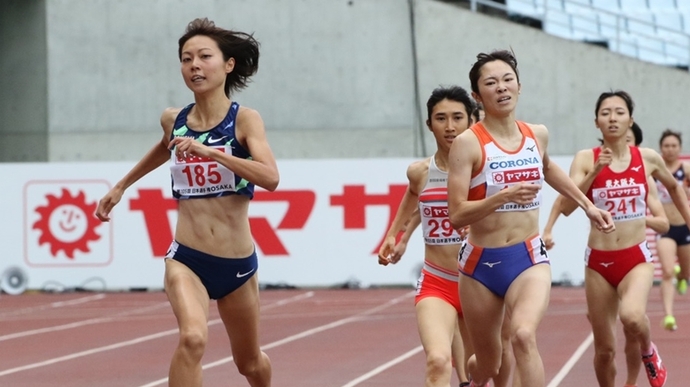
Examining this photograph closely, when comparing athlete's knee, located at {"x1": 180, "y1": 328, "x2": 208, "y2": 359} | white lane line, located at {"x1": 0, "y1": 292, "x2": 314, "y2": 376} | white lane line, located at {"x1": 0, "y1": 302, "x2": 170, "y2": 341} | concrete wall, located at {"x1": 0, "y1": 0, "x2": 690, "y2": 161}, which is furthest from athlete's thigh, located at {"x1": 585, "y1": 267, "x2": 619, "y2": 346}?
concrete wall, located at {"x1": 0, "y1": 0, "x2": 690, "y2": 161}

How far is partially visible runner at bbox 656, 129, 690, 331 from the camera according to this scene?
1471 cm

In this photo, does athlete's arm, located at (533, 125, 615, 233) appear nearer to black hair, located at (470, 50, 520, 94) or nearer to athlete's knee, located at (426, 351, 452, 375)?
black hair, located at (470, 50, 520, 94)

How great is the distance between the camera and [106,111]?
2525cm

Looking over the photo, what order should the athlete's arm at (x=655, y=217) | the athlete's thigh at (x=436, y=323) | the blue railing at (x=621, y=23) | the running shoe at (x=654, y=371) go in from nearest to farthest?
the athlete's thigh at (x=436, y=323) → the running shoe at (x=654, y=371) → the athlete's arm at (x=655, y=217) → the blue railing at (x=621, y=23)

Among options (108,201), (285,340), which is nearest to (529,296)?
(108,201)

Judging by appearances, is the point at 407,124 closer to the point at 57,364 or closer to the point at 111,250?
the point at 111,250

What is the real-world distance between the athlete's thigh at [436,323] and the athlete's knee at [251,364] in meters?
0.89

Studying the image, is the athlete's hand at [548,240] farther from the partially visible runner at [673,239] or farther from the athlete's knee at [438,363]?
the partially visible runner at [673,239]

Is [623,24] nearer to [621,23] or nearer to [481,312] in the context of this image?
[621,23]

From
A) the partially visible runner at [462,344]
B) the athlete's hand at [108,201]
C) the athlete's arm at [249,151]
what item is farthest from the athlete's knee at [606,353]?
the athlete's hand at [108,201]

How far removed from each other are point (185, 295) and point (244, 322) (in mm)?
418

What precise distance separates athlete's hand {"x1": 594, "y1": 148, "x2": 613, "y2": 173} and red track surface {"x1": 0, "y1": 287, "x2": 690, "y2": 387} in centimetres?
202

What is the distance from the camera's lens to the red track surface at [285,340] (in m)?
11.1

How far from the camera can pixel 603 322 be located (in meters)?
8.98
